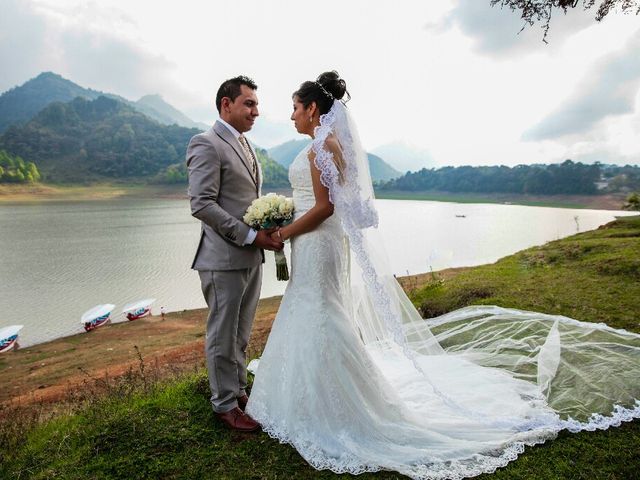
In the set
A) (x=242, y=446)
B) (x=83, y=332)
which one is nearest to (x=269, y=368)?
(x=242, y=446)

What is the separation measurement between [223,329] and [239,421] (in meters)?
0.74

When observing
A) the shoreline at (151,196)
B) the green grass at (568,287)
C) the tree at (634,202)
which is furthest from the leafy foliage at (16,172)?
the green grass at (568,287)

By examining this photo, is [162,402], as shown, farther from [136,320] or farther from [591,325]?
[136,320]

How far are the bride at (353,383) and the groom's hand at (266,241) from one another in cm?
8

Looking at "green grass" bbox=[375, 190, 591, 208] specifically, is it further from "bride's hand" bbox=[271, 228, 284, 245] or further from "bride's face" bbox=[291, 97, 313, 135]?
Result: "bride's hand" bbox=[271, 228, 284, 245]

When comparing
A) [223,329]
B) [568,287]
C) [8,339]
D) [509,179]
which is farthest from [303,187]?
[509,179]

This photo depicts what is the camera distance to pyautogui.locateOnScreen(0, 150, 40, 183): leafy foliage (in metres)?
88.6

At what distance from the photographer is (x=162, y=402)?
12.6 ft

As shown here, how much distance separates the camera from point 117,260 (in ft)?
82.8

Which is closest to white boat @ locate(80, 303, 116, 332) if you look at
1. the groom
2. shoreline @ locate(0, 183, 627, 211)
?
the groom

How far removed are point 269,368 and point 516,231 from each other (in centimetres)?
3985

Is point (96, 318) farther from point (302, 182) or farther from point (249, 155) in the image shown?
point (302, 182)

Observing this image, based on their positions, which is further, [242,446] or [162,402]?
[162,402]

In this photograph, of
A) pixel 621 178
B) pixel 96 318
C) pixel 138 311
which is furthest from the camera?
pixel 621 178
